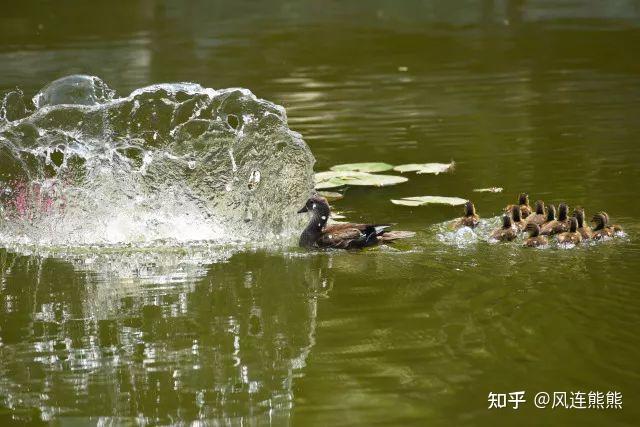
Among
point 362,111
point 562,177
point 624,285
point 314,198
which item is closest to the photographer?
point 624,285

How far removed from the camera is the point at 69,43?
17969 mm

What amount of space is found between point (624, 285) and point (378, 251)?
1680 mm

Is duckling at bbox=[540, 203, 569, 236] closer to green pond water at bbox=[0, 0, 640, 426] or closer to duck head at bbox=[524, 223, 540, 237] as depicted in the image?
duck head at bbox=[524, 223, 540, 237]

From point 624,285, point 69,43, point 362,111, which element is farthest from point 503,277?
point 69,43

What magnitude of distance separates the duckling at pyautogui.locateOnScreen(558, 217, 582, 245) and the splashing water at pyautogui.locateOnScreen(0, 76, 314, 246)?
2.00 meters

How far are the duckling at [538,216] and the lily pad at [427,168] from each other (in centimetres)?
158

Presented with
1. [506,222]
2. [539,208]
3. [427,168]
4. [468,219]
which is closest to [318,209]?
[468,219]

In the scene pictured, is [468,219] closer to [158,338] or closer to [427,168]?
[427,168]

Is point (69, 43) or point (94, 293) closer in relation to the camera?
point (94, 293)

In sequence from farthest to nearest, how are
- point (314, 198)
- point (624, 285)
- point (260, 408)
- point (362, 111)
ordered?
point (362, 111)
point (314, 198)
point (624, 285)
point (260, 408)

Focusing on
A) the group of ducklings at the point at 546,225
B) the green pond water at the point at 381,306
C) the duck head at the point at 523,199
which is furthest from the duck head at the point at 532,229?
the duck head at the point at 523,199

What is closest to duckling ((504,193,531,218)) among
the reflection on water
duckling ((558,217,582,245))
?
duckling ((558,217,582,245))

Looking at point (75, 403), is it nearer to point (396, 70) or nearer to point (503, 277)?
point (503, 277)

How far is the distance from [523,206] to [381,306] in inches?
81.9
